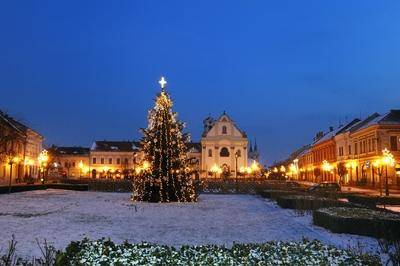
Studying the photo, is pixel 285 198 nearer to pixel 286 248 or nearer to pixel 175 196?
pixel 175 196

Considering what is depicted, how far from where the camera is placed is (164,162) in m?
30.1

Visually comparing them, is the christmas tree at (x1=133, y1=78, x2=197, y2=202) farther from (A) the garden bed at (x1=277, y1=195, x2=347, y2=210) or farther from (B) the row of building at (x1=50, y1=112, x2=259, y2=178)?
(B) the row of building at (x1=50, y1=112, x2=259, y2=178)

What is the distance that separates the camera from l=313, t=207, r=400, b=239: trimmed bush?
47.2 ft

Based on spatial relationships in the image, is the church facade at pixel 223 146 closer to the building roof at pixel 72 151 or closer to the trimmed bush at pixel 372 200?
the building roof at pixel 72 151

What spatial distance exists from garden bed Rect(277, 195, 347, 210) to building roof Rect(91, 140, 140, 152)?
93.5 meters

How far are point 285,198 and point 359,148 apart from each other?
41162 mm

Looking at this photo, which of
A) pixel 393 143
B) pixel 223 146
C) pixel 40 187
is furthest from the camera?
pixel 223 146

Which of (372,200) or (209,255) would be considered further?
(372,200)

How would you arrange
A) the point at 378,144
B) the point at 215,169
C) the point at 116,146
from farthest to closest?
1. the point at 116,146
2. the point at 215,169
3. the point at 378,144

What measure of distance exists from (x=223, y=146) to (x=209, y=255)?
92749mm

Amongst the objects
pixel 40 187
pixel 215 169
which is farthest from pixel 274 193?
pixel 215 169

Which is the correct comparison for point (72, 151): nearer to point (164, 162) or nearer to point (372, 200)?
point (164, 162)

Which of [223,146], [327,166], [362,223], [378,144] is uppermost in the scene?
[223,146]

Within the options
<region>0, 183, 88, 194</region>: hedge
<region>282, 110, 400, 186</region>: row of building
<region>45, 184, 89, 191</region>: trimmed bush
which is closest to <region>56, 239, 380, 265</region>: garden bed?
<region>282, 110, 400, 186</region>: row of building
